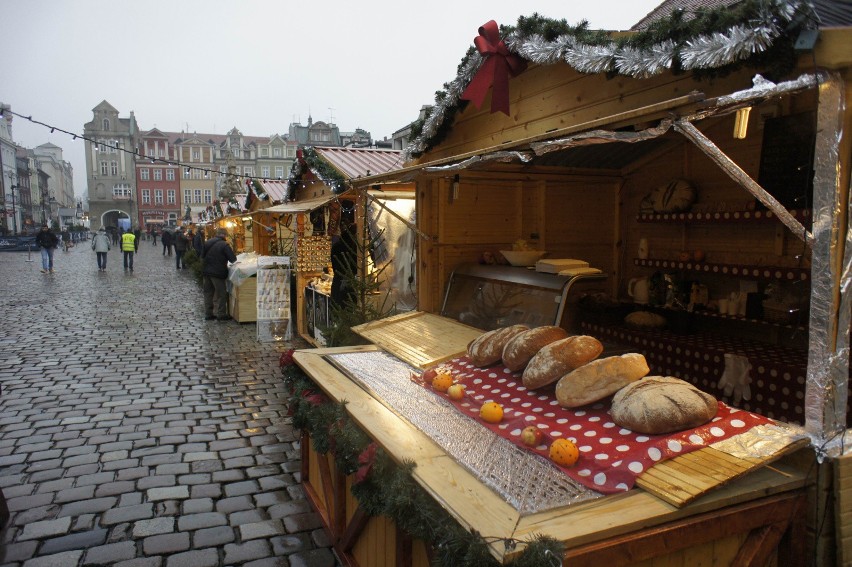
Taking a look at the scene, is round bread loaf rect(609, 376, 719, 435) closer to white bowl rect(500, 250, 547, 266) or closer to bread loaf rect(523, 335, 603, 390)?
bread loaf rect(523, 335, 603, 390)

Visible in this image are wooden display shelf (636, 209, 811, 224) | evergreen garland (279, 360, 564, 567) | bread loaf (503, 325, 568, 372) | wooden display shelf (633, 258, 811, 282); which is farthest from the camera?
wooden display shelf (636, 209, 811, 224)

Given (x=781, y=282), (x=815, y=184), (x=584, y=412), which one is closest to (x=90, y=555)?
(x=584, y=412)

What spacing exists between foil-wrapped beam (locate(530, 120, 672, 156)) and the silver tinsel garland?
0.52m

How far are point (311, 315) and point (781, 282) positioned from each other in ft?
26.3

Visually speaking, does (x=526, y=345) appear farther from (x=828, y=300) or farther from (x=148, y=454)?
(x=148, y=454)

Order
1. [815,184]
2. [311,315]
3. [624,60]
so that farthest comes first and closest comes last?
[311,315], [624,60], [815,184]

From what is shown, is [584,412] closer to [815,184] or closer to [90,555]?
[815,184]

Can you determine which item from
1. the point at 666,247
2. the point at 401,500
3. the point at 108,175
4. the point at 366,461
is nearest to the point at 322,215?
the point at 666,247

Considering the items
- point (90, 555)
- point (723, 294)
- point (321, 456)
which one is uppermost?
point (723, 294)

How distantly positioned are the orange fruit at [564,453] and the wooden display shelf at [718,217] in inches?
139

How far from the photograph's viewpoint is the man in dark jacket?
41.9 ft

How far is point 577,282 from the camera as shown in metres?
5.04

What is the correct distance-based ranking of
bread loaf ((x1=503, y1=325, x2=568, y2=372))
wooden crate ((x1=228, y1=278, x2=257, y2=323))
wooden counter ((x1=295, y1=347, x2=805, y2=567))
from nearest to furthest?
1. wooden counter ((x1=295, y1=347, x2=805, y2=567))
2. bread loaf ((x1=503, y1=325, x2=568, y2=372))
3. wooden crate ((x1=228, y1=278, x2=257, y2=323))

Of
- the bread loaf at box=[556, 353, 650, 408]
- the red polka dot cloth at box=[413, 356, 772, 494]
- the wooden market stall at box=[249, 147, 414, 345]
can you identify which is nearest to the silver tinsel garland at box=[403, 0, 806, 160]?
the bread loaf at box=[556, 353, 650, 408]
